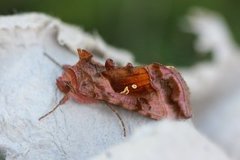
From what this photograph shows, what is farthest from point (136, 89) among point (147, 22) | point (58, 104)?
point (147, 22)

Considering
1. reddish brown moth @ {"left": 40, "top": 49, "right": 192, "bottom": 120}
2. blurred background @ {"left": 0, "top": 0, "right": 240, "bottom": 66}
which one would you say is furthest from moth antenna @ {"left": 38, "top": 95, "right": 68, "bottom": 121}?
blurred background @ {"left": 0, "top": 0, "right": 240, "bottom": 66}

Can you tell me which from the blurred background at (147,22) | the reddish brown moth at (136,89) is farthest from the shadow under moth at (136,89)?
the blurred background at (147,22)

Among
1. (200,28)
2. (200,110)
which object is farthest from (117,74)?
(200,28)

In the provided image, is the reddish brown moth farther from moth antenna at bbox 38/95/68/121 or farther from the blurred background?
the blurred background

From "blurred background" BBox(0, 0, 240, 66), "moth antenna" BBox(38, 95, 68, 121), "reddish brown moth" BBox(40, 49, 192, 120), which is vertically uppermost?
"blurred background" BBox(0, 0, 240, 66)

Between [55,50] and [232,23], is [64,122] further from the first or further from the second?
[232,23]

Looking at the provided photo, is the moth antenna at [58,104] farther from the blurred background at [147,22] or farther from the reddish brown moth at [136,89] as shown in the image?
the blurred background at [147,22]

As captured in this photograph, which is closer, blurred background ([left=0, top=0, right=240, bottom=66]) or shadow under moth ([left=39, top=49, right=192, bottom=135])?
shadow under moth ([left=39, top=49, right=192, bottom=135])
